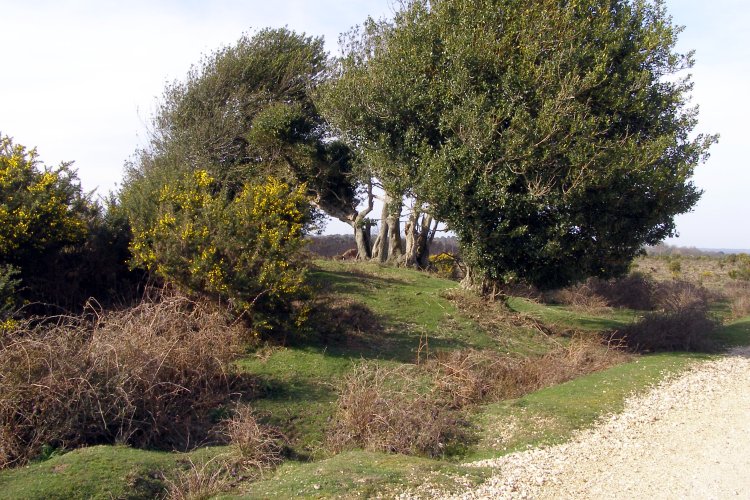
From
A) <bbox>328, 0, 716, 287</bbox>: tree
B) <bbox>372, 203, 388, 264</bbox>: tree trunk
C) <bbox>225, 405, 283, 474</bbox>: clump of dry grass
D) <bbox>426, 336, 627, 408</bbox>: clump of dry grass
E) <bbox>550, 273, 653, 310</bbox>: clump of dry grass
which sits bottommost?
<bbox>225, 405, 283, 474</bbox>: clump of dry grass

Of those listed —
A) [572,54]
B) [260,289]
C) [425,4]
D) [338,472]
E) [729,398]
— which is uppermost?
[425,4]

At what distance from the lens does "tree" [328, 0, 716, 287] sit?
534 inches

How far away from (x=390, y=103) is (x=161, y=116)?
9785 mm

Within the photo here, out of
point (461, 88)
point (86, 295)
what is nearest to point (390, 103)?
point (461, 88)

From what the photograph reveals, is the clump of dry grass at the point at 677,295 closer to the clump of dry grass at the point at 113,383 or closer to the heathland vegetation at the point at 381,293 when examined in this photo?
the heathland vegetation at the point at 381,293

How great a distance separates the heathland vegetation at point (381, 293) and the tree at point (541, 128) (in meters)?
0.05

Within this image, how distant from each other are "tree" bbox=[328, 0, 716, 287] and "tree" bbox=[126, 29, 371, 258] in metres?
5.29

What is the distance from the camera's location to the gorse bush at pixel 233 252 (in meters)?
12.0

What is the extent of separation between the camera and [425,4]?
52.7ft

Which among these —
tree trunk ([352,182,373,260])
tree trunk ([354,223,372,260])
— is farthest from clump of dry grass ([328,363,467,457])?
tree trunk ([354,223,372,260])

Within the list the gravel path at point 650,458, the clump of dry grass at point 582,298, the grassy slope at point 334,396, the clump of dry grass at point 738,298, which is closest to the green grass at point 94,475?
the grassy slope at point 334,396

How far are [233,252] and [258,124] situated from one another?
28.1 ft

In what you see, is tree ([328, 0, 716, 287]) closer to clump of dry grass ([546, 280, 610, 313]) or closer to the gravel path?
the gravel path

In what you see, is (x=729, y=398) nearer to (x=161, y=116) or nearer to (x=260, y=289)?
(x=260, y=289)
